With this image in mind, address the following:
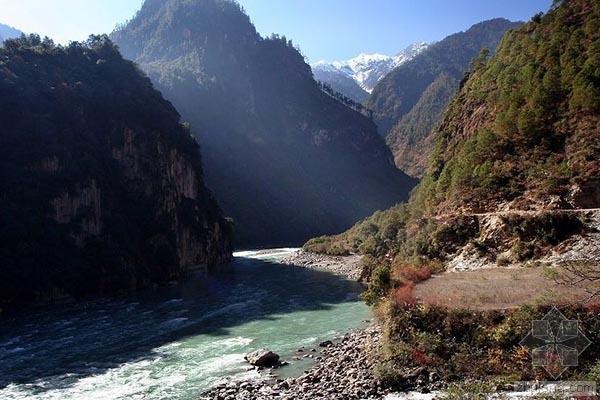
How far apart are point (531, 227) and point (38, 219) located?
58165 millimetres

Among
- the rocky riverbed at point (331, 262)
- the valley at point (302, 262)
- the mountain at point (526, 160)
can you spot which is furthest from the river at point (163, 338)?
the mountain at point (526, 160)

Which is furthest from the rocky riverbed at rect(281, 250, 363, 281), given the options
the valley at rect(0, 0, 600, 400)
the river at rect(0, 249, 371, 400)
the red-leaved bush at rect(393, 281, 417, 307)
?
the red-leaved bush at rect(393, 281, 417, 307)

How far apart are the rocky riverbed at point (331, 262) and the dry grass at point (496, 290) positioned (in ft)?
104

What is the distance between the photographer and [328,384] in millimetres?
21641

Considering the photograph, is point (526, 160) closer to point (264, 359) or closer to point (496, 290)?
point (496, 290)

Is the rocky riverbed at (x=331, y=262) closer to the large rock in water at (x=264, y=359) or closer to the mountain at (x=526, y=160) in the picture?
the mountain at (x=526, y=160)

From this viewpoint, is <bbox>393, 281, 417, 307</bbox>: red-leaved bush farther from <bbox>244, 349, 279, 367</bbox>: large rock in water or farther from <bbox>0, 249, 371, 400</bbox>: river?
<bbox>244, 349, 279, 367</bbox>: large rock in water

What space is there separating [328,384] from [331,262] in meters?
63.9

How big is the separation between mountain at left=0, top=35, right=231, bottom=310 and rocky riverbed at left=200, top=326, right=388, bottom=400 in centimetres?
4127

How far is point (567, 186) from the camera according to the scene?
37594 mm

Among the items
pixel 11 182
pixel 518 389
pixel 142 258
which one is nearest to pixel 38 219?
pixel 11 182

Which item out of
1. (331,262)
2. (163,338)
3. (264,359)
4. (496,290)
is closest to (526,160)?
(496,290)

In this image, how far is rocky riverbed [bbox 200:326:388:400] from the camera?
20500 millimetres

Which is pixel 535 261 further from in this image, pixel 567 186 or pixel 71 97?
pixel 71 97
